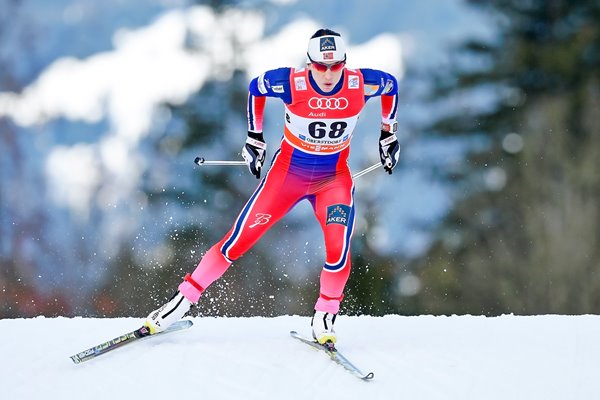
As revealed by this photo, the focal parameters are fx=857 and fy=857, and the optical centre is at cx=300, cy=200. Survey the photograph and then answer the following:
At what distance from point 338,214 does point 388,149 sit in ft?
1.82

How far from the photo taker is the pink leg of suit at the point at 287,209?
437 cm

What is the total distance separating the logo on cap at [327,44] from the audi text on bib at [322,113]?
215mm

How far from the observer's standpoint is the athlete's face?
14.1ft

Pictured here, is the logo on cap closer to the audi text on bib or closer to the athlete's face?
the athlete's face

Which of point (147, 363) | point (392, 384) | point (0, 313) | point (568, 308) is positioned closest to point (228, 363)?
point (147, 363)

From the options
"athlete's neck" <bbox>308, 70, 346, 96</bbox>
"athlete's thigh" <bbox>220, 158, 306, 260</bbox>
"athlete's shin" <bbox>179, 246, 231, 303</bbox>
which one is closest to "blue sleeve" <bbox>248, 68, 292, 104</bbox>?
"athlete's neck" <bbox>308, 70, 346, 96</bbox>

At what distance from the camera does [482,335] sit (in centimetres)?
477

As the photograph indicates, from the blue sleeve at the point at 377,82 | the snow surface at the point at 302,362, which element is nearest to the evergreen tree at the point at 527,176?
the snow surface at the point at 302,362

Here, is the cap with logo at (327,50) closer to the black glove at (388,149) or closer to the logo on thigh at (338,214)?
the black glove at (388,149)

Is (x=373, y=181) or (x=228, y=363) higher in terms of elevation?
(x=228, y=363)

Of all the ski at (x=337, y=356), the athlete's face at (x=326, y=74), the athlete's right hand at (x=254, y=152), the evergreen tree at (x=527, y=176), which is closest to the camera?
the ski at (x=337, y=356)

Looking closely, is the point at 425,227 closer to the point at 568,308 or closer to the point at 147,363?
the point at 568,308

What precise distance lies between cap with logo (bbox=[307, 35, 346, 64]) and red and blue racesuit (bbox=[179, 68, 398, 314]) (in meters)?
0.17

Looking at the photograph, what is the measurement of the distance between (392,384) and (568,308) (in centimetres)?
1255
